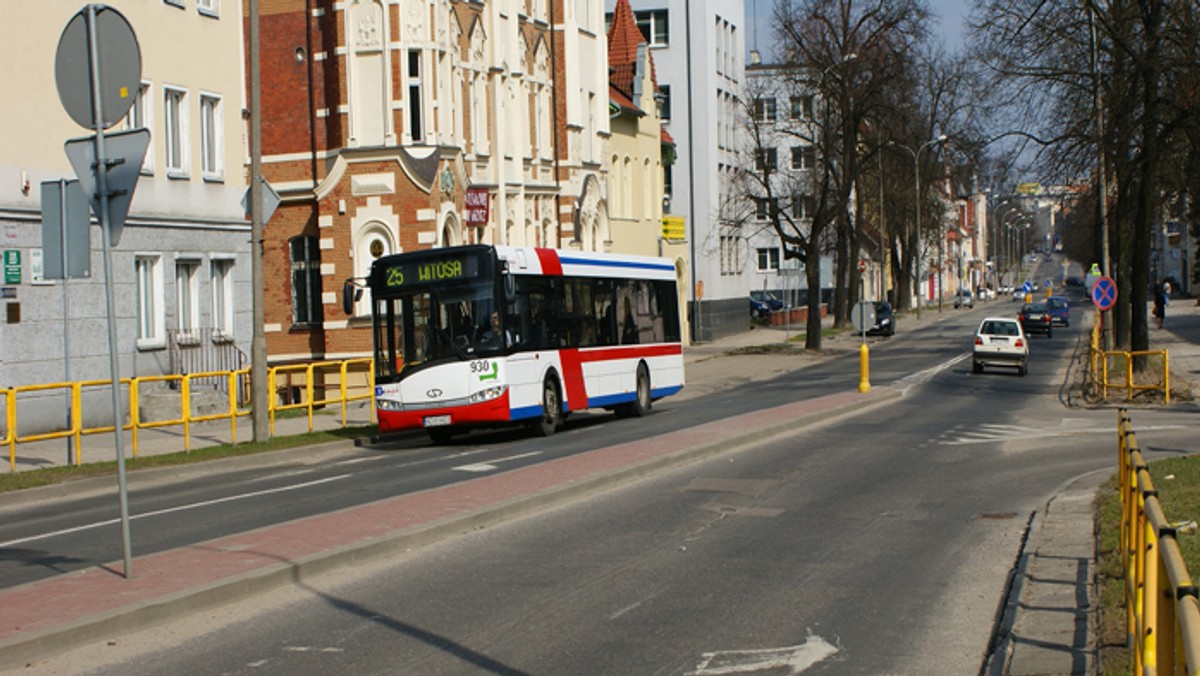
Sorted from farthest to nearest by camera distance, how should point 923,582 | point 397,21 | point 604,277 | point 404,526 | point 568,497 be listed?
point 397,21 → point 604,277 → point 568,497 → point 404,526 → point 923,582

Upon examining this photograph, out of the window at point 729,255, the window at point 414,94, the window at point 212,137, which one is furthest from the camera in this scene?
the window at point 729,255

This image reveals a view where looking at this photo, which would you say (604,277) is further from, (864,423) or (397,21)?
(397,21)

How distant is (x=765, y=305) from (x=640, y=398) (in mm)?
58748

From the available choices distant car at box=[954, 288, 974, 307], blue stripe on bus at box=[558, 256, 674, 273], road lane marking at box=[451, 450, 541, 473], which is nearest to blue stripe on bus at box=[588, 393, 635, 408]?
blue stripe on bus at box=[558, 256, 674, 273]

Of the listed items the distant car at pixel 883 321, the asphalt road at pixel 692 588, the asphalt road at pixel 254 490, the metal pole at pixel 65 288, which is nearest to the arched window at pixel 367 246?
the asphalt road at pixel 254 490

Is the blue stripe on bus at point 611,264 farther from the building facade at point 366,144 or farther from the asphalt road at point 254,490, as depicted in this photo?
the building facade at point 366,144

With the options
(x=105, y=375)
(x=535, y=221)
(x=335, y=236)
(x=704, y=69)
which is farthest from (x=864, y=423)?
(x=704, y=69)

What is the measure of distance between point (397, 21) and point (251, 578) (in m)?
27.8

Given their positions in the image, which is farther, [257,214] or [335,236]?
[335,236]

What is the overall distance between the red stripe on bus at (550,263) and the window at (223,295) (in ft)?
31.6

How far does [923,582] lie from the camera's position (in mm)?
10773

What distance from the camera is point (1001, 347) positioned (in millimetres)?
41875

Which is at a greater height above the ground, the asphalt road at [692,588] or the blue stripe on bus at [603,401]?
the blue stripe on bus at [603,401]

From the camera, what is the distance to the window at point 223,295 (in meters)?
31.8
